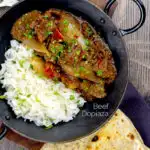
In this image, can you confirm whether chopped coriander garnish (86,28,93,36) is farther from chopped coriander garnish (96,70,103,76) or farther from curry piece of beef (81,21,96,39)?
chopped coriander garnish (96,70,103,76)

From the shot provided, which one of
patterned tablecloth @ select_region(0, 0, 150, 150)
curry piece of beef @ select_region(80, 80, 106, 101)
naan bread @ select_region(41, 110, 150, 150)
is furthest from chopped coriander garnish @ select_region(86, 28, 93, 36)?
naan bread @ select_region(41, 110, 150, 150)

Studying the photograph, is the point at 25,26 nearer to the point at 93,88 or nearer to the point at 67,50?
the point at 67,50

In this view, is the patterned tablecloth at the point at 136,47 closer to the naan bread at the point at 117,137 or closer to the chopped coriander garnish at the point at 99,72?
the naan bread at the point at 117,137

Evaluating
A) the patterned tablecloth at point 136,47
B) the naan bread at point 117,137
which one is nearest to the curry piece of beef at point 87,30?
the patterned tablecloth at point 136,47

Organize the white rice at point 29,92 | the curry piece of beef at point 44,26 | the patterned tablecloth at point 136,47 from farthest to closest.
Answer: the patterned tablecloth at point 136,47 → the white rice at point 29,92 → the curry piece of beef at point 44,26

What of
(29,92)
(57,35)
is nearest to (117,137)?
(29,92)

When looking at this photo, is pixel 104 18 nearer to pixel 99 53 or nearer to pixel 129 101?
pixel 99 53
